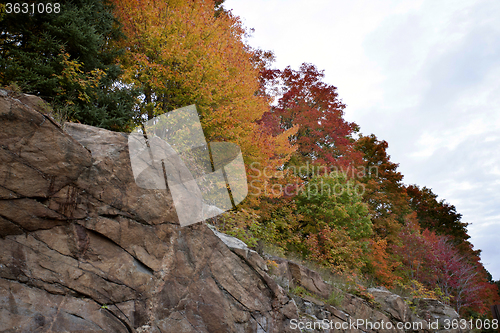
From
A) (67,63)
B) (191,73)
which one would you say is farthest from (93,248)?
(191,73)

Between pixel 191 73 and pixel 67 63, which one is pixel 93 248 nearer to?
pixel 67 63

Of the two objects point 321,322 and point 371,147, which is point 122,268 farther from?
point 371,147

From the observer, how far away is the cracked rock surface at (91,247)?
4457 millimetres

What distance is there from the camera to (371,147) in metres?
29.6

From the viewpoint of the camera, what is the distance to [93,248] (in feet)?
16.6

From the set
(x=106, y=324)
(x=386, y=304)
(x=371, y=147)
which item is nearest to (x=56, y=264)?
(x=106, y=324)

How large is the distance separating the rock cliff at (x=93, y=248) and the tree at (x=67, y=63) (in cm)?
372

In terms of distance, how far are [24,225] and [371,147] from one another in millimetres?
30059

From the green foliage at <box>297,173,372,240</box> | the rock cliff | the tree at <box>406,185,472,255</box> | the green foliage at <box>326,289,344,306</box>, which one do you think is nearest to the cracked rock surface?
the rock cliff

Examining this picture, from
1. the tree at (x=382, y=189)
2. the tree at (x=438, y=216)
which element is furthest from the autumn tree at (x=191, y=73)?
the tree at (x=438, y=216)

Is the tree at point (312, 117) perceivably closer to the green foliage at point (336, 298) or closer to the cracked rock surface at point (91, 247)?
the green foliage at point (336, 298)

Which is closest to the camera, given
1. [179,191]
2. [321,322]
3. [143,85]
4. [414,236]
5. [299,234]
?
[179,191]

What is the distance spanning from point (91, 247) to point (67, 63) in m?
6.72

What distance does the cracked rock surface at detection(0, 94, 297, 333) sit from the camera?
446 centimetres
